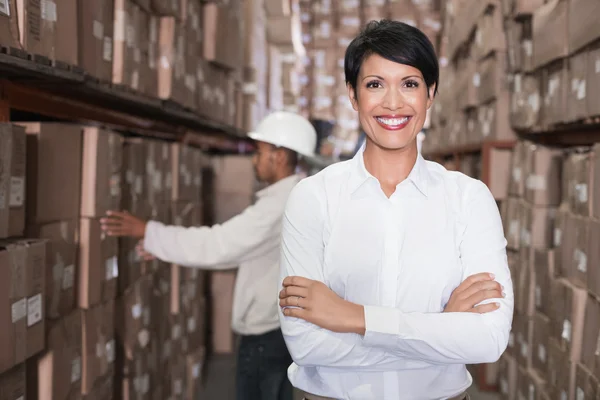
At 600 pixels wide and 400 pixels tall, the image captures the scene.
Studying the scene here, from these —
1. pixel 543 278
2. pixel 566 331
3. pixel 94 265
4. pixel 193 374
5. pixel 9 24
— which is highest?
pixel 9 24

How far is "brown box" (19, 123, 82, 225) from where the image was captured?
2221 millimetres

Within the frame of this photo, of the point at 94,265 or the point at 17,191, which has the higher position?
the point at 17,191

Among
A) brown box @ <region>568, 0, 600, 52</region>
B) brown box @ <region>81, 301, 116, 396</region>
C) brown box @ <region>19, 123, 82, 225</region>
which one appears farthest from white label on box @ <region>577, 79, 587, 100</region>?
brown box @ <region>81, 301, 116, 396</region>

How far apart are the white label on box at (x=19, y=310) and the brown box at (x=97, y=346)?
64 centimetres

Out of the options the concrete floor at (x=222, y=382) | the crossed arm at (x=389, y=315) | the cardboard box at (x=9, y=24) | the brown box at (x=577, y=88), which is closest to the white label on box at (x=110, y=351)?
the cardboard box at (x=9, y=24)

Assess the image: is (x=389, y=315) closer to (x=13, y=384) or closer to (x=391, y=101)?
(x=391, y=101)

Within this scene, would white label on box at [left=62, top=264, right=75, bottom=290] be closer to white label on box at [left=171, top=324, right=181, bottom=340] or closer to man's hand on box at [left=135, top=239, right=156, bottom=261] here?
man's hand on box at [left=135, top=239, right=156, bottom=261]

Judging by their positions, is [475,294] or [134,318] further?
[134,318]

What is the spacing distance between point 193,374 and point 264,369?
182 centimetres

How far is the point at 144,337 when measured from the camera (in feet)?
11.3

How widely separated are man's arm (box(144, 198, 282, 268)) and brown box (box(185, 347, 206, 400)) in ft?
6.10

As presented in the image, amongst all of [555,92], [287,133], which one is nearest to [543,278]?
[555,92]

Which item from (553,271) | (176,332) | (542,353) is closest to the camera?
(553,271)

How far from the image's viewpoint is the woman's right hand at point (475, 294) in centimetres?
150
